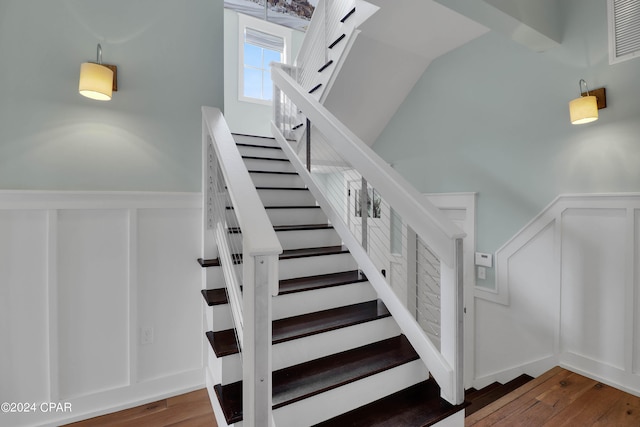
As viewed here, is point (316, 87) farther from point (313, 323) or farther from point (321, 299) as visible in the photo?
point (313, 323)

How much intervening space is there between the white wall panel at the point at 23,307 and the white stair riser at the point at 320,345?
1.31 meters

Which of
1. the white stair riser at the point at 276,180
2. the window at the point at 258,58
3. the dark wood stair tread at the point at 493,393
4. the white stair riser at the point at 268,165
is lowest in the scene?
the dark wood stair tread at the point at 493,393

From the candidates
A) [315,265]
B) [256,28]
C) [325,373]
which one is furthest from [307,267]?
[256,28]

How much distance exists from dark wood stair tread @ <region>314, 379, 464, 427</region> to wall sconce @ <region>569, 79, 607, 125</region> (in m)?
1.77

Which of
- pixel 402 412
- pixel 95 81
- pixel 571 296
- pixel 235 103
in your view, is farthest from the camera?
pixel 235 103

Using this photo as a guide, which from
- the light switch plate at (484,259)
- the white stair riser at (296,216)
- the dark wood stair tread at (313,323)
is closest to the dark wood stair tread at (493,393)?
the light switch plate at (484,259)

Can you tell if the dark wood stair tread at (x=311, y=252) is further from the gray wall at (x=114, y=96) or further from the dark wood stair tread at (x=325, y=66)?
the dark wood stair tread at (x=325, y=66)

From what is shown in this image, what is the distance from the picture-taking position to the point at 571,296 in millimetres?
2082

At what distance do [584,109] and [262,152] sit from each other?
249 cm

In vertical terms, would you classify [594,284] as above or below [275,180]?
below

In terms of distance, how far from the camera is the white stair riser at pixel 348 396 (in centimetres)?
135

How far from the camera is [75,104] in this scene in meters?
1.98

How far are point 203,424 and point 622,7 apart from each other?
11.6ft

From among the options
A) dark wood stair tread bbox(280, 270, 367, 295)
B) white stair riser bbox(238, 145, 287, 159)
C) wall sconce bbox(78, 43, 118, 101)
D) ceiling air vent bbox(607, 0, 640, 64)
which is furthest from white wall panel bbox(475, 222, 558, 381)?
wall sconce bbox(78, 43, 118, 101)
